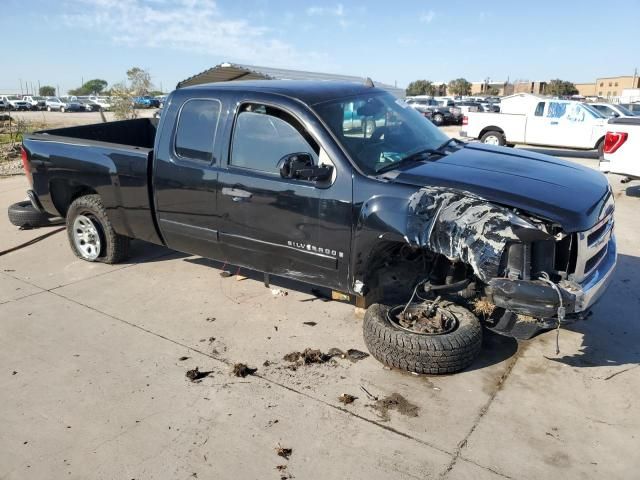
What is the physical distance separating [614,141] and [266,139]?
771 centimetres

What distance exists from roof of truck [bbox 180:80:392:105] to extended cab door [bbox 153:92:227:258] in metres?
0.22

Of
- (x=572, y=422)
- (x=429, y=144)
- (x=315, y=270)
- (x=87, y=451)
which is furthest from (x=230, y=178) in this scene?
(x=572, y=422)

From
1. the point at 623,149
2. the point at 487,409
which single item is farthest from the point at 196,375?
the point at 623,149

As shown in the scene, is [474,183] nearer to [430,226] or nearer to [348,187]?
[430,226]

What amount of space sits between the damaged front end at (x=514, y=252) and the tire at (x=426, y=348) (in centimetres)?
33

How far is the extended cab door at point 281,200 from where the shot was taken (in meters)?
3.89

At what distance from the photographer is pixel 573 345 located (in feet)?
13.9

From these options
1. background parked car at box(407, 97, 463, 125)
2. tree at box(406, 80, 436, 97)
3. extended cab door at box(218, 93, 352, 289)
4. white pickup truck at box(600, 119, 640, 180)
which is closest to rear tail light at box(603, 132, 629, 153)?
white pickup truck at box(600, 119, 640, 180)

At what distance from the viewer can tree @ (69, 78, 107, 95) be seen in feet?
381

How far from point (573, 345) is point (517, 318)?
1025 millimetres

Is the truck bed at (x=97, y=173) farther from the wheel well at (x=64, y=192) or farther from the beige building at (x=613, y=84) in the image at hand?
the beige building at (x=613, y=84)

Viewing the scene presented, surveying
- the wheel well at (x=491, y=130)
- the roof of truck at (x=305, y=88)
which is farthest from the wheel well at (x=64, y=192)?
the wheel well at (x=491, y=130)

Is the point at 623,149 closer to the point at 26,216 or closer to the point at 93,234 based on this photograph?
the point at 93,234

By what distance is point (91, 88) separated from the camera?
395 feet
